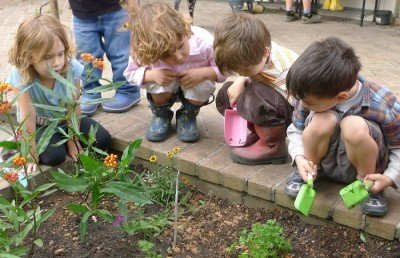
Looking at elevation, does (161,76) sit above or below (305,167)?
above

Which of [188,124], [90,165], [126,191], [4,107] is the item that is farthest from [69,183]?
[188,124]

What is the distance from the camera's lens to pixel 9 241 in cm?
192

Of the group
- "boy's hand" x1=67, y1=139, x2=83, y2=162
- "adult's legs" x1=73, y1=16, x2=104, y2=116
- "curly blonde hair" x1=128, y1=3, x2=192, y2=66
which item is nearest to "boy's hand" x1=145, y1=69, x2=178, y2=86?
"curly blonde hair" x1=128, y1=3, x2=192, y2=66

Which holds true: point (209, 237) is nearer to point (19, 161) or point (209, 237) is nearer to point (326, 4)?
A: point (19, 161)

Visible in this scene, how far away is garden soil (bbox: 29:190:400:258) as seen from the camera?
86.2 inches

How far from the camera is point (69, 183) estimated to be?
1935 mm

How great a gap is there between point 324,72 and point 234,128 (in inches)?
33.2

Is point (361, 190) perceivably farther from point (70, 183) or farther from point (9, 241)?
point (9, 241)

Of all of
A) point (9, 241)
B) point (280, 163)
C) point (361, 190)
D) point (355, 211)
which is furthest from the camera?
point (280, 163)

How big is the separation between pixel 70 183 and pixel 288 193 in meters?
0.94

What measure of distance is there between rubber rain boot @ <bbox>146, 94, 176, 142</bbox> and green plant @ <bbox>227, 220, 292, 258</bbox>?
0.88m

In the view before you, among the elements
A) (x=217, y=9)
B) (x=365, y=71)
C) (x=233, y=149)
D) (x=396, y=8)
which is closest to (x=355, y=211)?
(x=233, y=149)

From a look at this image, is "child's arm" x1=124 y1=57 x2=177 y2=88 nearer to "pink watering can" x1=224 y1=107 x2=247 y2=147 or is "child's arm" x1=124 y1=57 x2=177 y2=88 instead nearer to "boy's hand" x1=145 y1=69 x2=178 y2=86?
"boy's hand" x1=145 y1=69 x2=178 y2=86

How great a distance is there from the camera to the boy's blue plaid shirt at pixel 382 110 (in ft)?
6.88
